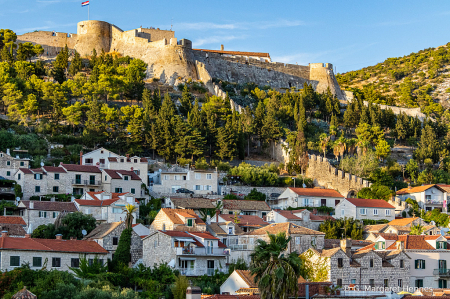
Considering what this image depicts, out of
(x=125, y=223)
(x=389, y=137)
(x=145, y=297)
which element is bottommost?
(x=145, y=297)

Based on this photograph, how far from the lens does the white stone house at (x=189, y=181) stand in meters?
71.9

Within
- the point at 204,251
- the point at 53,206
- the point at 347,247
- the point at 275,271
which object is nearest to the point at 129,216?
the point at 204,251

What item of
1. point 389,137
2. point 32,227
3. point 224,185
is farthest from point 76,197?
point 389,137

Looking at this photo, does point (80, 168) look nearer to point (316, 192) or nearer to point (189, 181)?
point (189, 181)

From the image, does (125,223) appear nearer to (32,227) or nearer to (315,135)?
(32,227)

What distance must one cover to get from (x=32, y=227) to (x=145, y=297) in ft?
55.9

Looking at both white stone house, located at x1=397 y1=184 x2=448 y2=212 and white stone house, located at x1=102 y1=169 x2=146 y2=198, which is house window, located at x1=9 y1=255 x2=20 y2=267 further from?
white stone house, located at x1=397 y1=184 x2=448 y2=212

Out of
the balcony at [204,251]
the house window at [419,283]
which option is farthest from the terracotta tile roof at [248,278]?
the house window at [419,283]

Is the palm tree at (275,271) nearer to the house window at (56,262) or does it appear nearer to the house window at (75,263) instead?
the house window at (75,263)

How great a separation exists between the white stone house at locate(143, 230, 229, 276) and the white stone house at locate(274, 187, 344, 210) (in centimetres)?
2091

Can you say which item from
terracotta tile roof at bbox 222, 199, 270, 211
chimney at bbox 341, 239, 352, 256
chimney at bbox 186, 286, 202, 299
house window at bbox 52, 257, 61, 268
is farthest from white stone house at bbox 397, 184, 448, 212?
house window at bbox 52, 257, 61, 268

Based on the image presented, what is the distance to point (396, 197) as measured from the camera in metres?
73.2

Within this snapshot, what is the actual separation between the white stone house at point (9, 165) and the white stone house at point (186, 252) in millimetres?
21325

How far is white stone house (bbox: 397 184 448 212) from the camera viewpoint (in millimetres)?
73000
